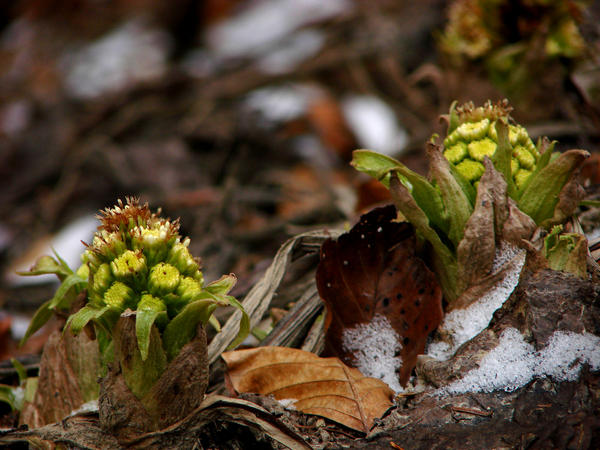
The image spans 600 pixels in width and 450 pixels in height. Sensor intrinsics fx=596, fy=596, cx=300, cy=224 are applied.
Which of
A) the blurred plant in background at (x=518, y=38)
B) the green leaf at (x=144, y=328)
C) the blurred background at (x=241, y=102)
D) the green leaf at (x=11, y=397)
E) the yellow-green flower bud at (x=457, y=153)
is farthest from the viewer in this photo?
the blurred background at (x=241, y=102)

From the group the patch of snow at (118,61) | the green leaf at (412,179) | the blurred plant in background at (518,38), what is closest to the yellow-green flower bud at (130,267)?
the green leaf at (412,179)

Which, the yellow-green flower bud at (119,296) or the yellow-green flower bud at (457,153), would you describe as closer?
the yellow-green flower bud at (119,296)

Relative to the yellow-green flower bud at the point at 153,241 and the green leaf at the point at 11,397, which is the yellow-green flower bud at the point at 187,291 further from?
the green leaf at the point at 11,397

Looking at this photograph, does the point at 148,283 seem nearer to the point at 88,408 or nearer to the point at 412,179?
the point at 88,408

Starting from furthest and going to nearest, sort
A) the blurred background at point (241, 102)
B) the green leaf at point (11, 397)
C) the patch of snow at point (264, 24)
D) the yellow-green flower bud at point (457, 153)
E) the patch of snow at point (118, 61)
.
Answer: the patch of snow at point (264, 24) < the patch of snow at point (118, 61) < the blurred background at point (241, 102) < the green leaf at point (11, 397) < the yellow-green flower bud at point (457, 153)

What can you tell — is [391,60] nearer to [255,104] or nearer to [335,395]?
[255,104]

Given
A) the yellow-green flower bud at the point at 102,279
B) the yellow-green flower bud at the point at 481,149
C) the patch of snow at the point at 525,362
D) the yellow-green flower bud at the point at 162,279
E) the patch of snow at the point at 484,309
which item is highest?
the yellow-green flower bud at the point at 102,279
